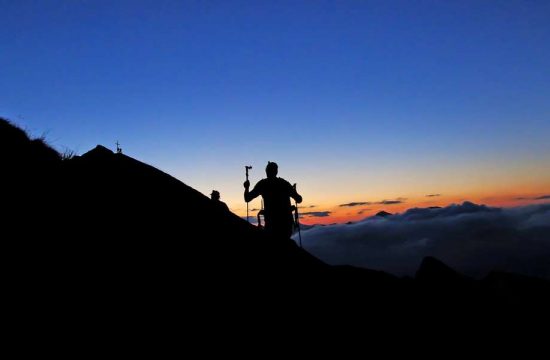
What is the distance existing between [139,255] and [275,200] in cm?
482

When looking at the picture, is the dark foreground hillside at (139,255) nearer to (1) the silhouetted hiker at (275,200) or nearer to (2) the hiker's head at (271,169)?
(1) the silhouetted hiker at (275,200)

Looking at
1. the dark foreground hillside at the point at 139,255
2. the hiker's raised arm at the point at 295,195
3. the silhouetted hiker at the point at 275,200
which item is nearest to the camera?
the dark foreground hillside at the point at 139,255

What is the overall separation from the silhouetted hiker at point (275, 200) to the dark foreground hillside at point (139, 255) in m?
0.55

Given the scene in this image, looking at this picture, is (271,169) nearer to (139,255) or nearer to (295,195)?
(295,195)

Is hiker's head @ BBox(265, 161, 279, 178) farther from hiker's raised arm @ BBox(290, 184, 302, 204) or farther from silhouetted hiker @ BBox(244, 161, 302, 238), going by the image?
hiker's raised arm @ BBox(290, 184, 302, 204)

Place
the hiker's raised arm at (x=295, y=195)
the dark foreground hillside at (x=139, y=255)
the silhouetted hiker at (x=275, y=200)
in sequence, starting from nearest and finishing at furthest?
the dark foreground hillside at (x=139, y=255), the silhouetted hiker at (x=275, y=200), the hiker's raised arm at (x=295, y=195)

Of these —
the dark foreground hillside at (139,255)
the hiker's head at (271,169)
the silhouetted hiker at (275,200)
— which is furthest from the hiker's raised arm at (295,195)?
the dark foreground hillside at (139,255)

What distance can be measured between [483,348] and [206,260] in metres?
9.73

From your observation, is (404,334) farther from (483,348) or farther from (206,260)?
(206,260)

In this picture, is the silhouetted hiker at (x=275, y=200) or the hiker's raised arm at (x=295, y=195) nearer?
the silhouetted hiker at (x=275, y=200)

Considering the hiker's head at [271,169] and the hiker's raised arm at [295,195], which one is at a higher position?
the hiker's head at [271,169]

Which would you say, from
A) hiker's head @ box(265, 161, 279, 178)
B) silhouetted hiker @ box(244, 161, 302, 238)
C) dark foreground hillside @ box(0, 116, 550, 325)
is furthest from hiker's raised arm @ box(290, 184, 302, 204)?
dark foreground hillside @ box(0, 116, 550, 325)

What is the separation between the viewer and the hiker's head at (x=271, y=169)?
37.9 ft

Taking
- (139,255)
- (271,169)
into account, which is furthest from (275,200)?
(139,255)
